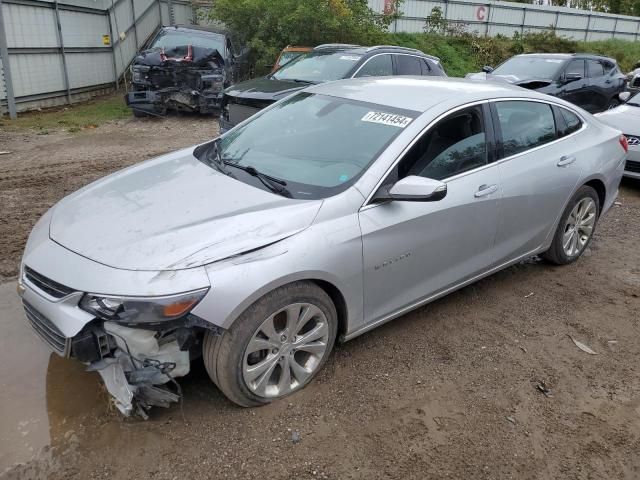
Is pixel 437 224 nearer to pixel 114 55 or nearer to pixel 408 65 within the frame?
pixel 408 65

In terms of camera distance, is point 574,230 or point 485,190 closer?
point 485,190

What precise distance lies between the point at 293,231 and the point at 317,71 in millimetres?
6705

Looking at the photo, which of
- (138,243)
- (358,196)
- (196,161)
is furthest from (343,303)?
(196,161)

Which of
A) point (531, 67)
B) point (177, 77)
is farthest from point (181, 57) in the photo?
point (531, 67)

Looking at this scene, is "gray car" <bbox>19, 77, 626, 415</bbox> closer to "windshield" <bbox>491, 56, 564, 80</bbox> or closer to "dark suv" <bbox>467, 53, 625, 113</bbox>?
"dark suv" <bbox>467, 53, 625, 113</bbox>

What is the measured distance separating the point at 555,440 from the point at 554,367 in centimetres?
71

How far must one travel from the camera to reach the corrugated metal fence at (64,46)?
11.2 metres

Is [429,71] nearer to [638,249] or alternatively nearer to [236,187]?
[638,249]

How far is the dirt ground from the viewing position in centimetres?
259

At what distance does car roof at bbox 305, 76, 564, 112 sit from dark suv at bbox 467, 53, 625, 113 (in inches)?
278

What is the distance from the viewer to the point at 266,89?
8.21 meters

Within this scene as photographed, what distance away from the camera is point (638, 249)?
548 centimetres

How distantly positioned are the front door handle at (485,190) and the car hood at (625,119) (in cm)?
473

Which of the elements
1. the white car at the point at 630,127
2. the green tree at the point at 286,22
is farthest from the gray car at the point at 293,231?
the green tree at the point at 286,22
